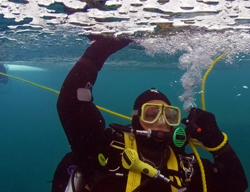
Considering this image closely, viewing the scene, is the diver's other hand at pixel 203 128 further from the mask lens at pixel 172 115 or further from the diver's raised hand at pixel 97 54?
the diver's raised hand at pixel 97 54

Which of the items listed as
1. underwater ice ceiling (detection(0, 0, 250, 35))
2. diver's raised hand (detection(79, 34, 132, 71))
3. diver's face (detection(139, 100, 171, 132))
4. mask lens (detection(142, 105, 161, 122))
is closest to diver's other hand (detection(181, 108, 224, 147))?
diver's face (detection(139, 100, 171, 132))

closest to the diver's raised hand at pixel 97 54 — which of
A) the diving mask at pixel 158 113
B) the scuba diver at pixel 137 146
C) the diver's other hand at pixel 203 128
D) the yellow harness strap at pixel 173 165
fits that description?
the scuba diver at pixel 137 146

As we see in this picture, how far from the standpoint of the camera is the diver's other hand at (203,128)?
178 inches

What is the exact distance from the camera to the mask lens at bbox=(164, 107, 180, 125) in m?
4.73

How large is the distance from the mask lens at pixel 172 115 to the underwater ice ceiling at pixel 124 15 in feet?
12.8

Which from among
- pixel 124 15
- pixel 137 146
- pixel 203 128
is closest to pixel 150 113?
pixel 137 146

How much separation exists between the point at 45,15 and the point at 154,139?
629cm

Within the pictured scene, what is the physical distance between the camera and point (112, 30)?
10.0m

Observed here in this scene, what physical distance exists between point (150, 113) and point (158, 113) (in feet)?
0.47

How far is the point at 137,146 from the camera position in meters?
4.68

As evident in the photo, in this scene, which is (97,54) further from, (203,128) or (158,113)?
(203,128)

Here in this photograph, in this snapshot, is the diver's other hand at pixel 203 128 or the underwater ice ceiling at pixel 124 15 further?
the underwater ice ceiling at pixel 124 15

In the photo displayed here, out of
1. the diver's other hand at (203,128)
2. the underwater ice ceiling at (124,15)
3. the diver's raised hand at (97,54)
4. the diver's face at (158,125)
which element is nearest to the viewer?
the diver's other hand at (203,128)

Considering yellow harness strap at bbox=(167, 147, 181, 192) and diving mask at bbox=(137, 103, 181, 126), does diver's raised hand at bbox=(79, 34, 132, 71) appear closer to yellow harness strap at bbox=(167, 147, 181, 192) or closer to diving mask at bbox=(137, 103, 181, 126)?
diving mask at bbox=(137, 103, 181, 126)
